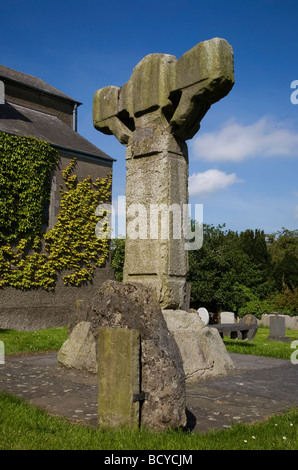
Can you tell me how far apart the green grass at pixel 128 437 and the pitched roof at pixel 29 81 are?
15188 millimetres

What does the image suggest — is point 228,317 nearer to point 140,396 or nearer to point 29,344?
point 29,344

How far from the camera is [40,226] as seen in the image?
13781 mm

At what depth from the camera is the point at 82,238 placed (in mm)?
15008

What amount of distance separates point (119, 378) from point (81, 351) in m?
2.95

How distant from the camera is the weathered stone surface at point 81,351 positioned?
608cm

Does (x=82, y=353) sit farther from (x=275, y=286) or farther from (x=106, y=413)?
(x=275, y=286)

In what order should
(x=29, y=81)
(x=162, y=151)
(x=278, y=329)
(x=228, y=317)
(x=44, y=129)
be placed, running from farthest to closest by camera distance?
(x=29, y=81), (x=228, y=317), (x=44, y=129), (x=278, y=329), (x=162, y=151)

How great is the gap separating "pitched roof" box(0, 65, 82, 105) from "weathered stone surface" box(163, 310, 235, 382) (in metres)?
13.6

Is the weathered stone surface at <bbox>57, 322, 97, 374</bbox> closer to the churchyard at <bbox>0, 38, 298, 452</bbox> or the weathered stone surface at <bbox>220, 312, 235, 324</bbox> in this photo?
the churchyard at <bbox>0, 38, 298, 452</bbox>

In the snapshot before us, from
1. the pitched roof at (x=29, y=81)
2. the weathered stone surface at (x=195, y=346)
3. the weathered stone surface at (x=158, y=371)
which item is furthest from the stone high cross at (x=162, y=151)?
the pitched roof at (x=29, y=81)

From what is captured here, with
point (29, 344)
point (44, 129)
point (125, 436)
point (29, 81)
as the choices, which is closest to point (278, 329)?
point (29, 344)

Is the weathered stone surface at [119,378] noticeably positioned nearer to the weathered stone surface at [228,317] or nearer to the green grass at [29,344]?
the green grass at [29,344]

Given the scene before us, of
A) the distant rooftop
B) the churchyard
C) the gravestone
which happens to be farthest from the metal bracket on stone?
the distant rooftop

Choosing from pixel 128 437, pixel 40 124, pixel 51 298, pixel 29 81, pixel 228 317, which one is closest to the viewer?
pixel 128 437
